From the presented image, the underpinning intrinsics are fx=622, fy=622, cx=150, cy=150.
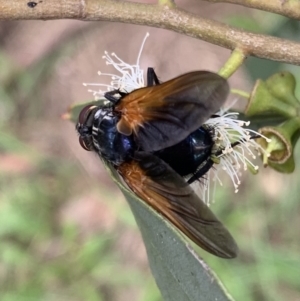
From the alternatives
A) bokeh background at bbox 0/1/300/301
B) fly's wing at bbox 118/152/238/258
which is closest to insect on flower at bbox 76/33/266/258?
fly's wing at bbox 118/152/238/258

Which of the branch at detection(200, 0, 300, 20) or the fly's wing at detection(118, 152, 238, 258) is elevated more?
the branch at detection(200, 0, 300, 20)

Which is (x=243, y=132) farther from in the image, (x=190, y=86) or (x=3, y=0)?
(x=3, y=0)

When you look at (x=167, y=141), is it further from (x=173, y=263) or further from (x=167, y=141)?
(x=173, y=263)

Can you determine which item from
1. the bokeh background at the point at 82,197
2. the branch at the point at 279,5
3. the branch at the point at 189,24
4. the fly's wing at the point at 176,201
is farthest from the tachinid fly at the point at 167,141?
the bokeh background at the point at 82,197

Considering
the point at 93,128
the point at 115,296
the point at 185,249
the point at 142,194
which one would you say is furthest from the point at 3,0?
the point at 115,296

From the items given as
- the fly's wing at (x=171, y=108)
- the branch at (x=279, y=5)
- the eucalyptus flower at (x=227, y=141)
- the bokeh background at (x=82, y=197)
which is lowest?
the bokeh background at (x=82, y=197)

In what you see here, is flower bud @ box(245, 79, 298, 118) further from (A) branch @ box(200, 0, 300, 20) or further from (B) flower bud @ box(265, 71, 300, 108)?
(A) branch @ box(200, 0, 300, 20)

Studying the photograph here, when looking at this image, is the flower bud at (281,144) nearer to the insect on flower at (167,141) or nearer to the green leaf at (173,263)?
the insect on flower at (167,141)

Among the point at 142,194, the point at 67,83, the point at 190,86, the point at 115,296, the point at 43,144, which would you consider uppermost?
the point at 190,86
